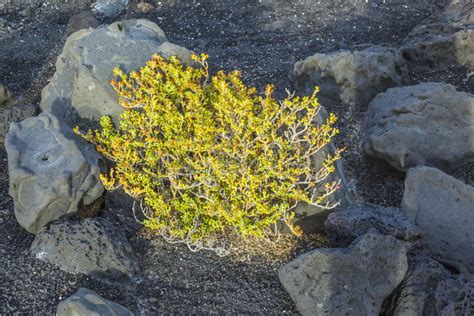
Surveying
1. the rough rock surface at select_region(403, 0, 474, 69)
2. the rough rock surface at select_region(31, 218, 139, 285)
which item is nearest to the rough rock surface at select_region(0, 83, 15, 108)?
the rough rock surface at select_region(31, 218, 139, 285)

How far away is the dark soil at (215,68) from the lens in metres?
5.56

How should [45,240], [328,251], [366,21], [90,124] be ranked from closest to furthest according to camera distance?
[328,251] < [45,240] < [90,124] < [366,21]

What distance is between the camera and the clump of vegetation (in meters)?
5.79

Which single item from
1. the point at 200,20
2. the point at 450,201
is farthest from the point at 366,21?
the point at 450,201

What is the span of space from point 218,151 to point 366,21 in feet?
15.7

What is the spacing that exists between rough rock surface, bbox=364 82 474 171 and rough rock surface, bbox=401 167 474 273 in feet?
1.89

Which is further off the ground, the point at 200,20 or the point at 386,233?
the point at 386,233

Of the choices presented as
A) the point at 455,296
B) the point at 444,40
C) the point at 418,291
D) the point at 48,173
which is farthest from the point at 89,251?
the point at 444,40

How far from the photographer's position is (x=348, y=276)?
17.5 ft

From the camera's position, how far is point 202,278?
577cm

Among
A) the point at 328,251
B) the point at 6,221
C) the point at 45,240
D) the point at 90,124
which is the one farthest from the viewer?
the point at 90,124

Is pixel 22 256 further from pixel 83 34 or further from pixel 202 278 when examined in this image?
pixel 83 34

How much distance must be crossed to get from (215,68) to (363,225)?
3730 millimetres

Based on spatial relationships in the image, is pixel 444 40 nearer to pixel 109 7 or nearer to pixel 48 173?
pixel 48 173
